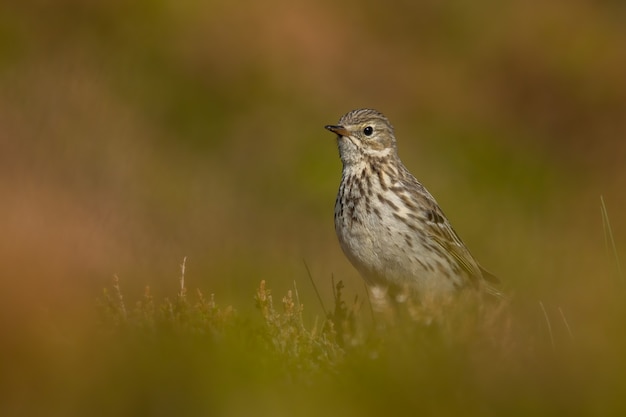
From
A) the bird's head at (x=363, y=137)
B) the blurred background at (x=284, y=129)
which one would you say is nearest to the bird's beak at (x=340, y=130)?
the bird's head at (x=363, y=137)

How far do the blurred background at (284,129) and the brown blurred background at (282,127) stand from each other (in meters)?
0.04

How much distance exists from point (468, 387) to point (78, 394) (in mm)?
1049

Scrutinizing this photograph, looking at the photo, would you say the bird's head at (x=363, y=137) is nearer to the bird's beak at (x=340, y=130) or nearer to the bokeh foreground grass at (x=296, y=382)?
the bird's beak at (x=340, y=130)

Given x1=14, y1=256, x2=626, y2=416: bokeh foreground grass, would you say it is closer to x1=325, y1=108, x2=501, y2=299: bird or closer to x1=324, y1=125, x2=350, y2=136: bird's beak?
x1=325, y1=108, x2=501, y2=299: bird

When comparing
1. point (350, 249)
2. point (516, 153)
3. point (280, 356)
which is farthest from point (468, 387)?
point (516, 153)

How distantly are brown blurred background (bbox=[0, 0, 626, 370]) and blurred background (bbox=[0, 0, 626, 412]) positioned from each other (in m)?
0.04

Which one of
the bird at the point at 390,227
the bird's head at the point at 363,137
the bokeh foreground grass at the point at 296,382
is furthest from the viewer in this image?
the bird's head at the point at 363,137

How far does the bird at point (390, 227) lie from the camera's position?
6961 millimetres

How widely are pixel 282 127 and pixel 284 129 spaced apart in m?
0.09

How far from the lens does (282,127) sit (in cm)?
1695

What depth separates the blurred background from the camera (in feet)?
32.1

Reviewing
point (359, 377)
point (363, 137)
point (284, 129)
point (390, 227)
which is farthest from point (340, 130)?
point (284, 129)

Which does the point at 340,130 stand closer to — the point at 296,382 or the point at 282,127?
the point at 296,382

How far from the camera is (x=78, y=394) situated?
122 inches
